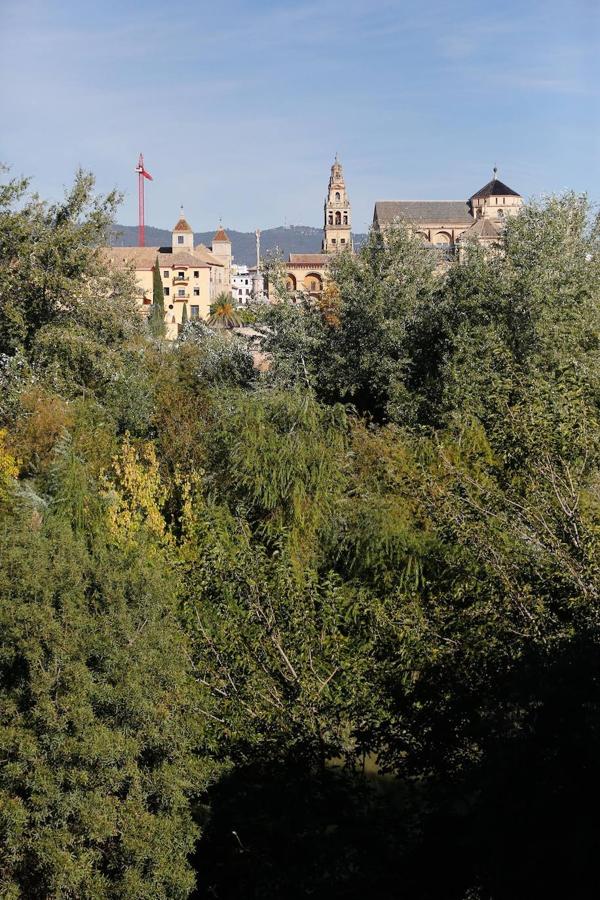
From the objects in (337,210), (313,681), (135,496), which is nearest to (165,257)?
(337,210)

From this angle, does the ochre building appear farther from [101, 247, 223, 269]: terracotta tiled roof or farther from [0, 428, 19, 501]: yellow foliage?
[0, 428, 19, 501]: yellow foliage

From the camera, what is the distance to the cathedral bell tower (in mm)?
105550

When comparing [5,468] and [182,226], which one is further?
[182,226]

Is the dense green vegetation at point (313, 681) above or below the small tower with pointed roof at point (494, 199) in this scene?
below

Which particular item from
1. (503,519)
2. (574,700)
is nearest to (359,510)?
(503,519)

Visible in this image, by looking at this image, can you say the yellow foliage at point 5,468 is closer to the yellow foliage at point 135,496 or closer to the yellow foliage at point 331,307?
the yellow foliage at point 135,496

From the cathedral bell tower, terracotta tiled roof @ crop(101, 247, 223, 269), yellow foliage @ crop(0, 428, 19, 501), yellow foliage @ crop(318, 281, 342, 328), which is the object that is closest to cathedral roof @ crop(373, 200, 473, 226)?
the cathedral bell tower

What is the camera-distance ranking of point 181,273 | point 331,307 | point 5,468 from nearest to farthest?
point 5,468
point 331,307
point 181,273

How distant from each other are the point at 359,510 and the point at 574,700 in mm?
9257

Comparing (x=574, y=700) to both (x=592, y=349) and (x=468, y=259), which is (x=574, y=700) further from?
(x=468, y=259)

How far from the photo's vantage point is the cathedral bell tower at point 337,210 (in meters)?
106

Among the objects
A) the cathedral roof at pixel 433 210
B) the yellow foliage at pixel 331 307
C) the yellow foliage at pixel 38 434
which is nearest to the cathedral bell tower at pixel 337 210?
the cathedral roof at pixel 433 210

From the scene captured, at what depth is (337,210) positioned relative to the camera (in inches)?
4178

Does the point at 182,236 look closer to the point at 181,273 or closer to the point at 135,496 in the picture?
the point at 181,273
